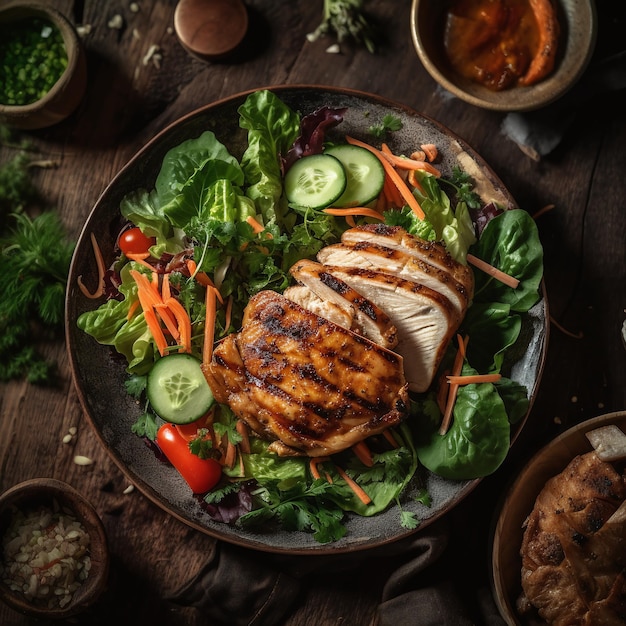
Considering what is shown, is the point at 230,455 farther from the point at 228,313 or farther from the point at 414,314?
the point at 414,314

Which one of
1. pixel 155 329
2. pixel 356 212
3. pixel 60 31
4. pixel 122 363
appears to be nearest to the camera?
pixel 155 329

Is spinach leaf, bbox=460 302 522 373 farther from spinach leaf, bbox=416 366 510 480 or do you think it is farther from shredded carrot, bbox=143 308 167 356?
shredded carrot, bbox=143 308 167 356

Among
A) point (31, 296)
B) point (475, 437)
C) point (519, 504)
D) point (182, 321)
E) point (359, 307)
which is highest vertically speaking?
point (359, 307)

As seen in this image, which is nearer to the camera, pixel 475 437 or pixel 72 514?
pixel 475 437

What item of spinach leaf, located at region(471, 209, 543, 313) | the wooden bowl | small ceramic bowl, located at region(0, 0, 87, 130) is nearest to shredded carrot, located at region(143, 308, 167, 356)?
small ceramic bowl, located at region(0, 0, 87, 130)

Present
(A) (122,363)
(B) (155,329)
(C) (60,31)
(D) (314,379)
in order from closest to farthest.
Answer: (D) (314,379), (B) (155,329), (A) (122,363), (C) (60,31)

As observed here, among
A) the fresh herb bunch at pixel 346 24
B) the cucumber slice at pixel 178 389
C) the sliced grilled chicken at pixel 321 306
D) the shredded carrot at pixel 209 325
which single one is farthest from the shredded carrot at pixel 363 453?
the fresh herb bunch at pixel 346 24

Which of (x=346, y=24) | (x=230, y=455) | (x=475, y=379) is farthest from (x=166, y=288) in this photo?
(x=346, y=24)

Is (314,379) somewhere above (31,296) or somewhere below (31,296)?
above

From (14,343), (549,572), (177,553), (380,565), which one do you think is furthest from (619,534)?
(14,343)

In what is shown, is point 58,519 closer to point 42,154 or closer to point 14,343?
point 14,343
